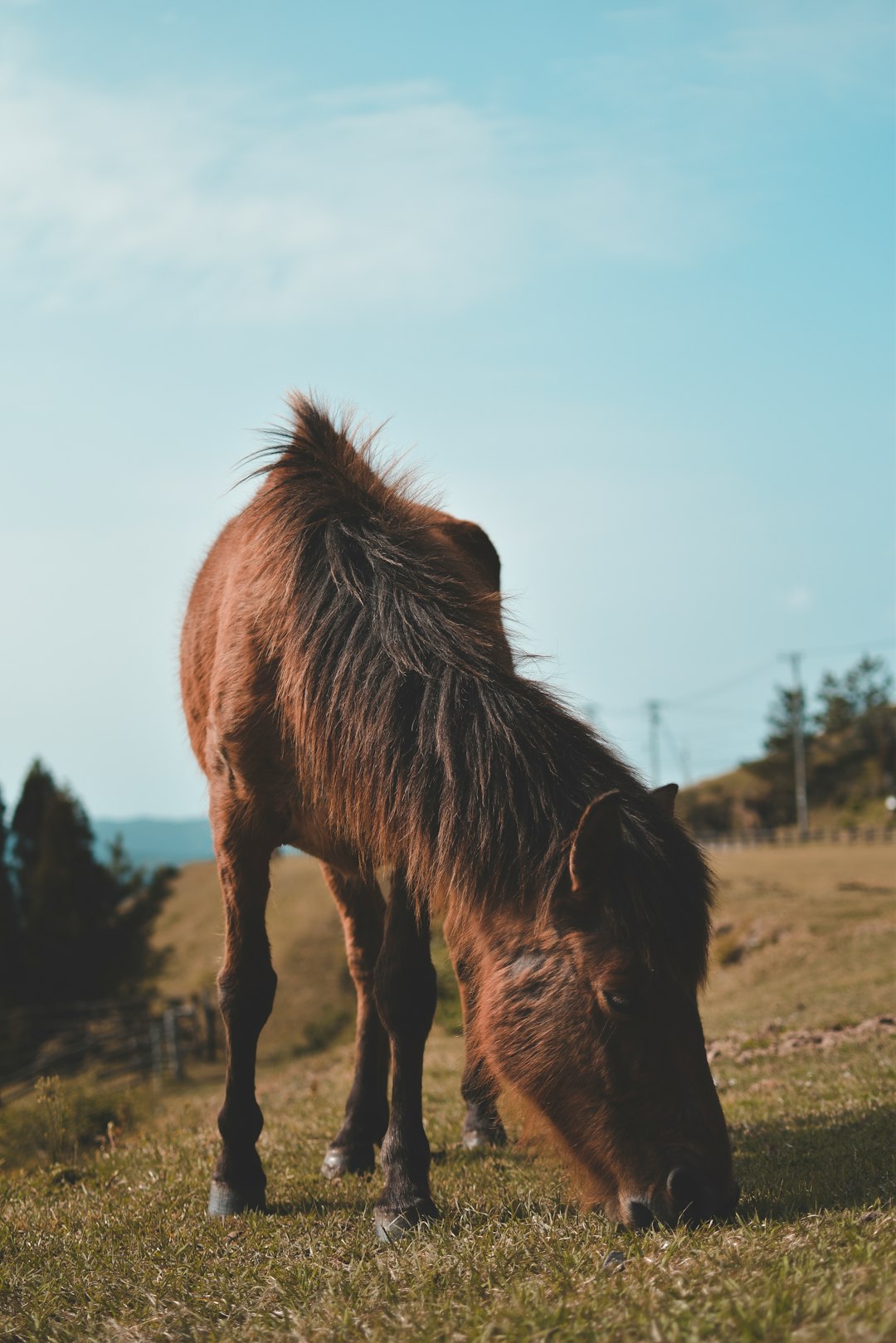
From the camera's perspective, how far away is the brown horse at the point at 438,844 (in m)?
3.40

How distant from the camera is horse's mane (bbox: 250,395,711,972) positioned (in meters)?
3.63

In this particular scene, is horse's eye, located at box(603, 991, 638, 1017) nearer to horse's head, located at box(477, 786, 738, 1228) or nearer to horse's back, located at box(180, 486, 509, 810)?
horse's head, located at box(477, 786, 738, 1228)

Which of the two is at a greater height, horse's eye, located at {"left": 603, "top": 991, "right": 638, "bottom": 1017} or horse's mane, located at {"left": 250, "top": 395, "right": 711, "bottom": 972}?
horse's mane, located at {"left": 250, "top": 395, "right": 711, "bottom": 972}

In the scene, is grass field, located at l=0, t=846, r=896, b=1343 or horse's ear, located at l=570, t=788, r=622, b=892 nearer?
grass field, located at l=0, t=846, r=896, b=1343

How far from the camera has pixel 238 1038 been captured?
487 cm

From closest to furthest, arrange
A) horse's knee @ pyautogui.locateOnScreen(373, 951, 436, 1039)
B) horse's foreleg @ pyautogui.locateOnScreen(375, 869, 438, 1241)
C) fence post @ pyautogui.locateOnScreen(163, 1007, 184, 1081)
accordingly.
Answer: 1. horse's foreleg @ pyautogui.locateOnScreen(375, 869, 438, 1241)
2. horse's knee @ pyautogui.locateOnScreen(373, 951, 436, 1039)
3. fence post @ pyautogui.locateOnScreen(163, 1007, 184, 1081)

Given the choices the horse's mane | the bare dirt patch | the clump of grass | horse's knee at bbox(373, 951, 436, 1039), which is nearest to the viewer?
the horse's mane

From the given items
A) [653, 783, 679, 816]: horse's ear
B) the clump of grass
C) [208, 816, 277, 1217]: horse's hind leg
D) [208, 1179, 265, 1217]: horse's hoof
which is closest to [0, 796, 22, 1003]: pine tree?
the clump of grass

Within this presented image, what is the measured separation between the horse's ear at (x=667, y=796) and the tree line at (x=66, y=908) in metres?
31.1

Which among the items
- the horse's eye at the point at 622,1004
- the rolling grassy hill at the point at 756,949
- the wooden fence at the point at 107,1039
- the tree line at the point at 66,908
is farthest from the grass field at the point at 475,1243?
the tree line at the point at 66,908

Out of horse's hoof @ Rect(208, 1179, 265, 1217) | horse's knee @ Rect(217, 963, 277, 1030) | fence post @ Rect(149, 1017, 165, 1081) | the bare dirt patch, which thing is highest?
horse's knee @ Rect(217, 963, 277, 1030)

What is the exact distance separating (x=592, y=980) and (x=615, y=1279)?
0.87 meters

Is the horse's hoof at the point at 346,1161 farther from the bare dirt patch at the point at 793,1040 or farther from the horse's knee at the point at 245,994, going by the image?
the bare dirt patch at the point at 793,1040

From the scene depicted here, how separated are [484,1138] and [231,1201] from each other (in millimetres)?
1560
